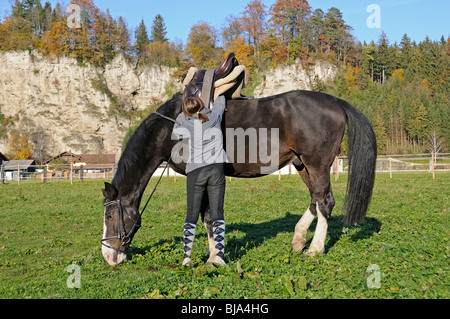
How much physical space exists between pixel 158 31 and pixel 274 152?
123696 millimetres

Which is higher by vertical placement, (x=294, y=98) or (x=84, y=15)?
(x=84, y=15)

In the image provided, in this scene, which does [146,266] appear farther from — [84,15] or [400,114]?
[84,15]

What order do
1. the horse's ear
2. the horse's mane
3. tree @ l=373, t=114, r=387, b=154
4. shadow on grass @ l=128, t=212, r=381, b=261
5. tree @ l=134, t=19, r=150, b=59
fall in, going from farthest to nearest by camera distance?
tree @ l=134, t=19, r=150, b=59, tree @ l=373, t=114, r=387, b=154, shadow on grass @ l=128, t=212, r=381, b=261, the horse's mane, the horse's ear

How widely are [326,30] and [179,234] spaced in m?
97.0

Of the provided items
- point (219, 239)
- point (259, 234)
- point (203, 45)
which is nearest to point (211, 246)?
point (219, 239)

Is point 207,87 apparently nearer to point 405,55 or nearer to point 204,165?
point 204,165

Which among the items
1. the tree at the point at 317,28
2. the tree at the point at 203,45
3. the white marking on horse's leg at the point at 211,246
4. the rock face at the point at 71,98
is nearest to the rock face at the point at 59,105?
the rock face at the point at 71,98

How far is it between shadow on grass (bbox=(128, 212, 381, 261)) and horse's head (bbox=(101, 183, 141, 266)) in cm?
48

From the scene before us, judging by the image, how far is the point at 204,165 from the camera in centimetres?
432

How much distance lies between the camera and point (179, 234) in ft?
24.3

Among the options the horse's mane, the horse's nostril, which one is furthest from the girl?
the horse's nostril

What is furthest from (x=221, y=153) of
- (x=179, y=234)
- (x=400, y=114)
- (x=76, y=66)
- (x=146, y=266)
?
(x=76, y=66)

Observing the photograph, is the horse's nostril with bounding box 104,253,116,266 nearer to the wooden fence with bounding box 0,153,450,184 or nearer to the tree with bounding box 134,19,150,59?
the wooden fence with bounding box 0,153,450,184

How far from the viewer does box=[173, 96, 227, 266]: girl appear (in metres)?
4.32
